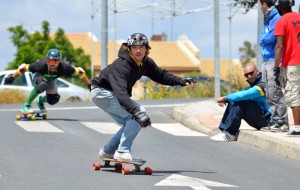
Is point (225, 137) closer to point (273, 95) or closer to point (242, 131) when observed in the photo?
point (242, 131)

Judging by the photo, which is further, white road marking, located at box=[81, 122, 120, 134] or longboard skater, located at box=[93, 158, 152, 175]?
white road marking, located at box=[81, 122, 120, 134]

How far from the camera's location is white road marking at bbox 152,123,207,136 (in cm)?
1640

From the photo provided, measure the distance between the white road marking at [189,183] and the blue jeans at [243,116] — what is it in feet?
13.0

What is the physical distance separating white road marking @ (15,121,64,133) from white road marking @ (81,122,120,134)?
0.76 metres

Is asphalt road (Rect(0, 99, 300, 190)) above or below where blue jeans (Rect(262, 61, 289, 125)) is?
below

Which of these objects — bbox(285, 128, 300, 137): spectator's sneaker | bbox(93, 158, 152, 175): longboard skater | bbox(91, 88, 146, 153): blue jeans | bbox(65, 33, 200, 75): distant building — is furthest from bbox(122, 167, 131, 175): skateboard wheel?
bbox(65, 33, 200, 75): distant building

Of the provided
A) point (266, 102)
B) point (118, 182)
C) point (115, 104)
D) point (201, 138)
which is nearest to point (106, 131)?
point (201, 138)

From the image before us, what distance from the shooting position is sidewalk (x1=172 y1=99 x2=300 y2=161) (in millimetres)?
12859

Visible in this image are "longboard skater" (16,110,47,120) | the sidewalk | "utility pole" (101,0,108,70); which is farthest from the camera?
"utility pole" (101,0,108,70)

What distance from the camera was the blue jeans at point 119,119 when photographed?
35.8ft

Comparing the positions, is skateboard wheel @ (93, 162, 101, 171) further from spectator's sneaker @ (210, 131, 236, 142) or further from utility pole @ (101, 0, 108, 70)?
utility pole @ (101, 0, 108, 70)

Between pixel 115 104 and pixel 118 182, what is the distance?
4.28 feet

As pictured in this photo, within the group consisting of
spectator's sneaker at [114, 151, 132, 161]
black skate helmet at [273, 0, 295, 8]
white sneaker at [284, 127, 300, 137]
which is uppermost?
black skate helmet at [273, 0, 295, 8]

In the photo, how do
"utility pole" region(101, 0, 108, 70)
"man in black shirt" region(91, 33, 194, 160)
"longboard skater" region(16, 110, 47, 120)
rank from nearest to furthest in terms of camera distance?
"man in black shirt" region(91, 33, 194, 160), "longboard skater" region(16, 110, 47, 120), "utility pole" region(101, 0, 108, 70)
